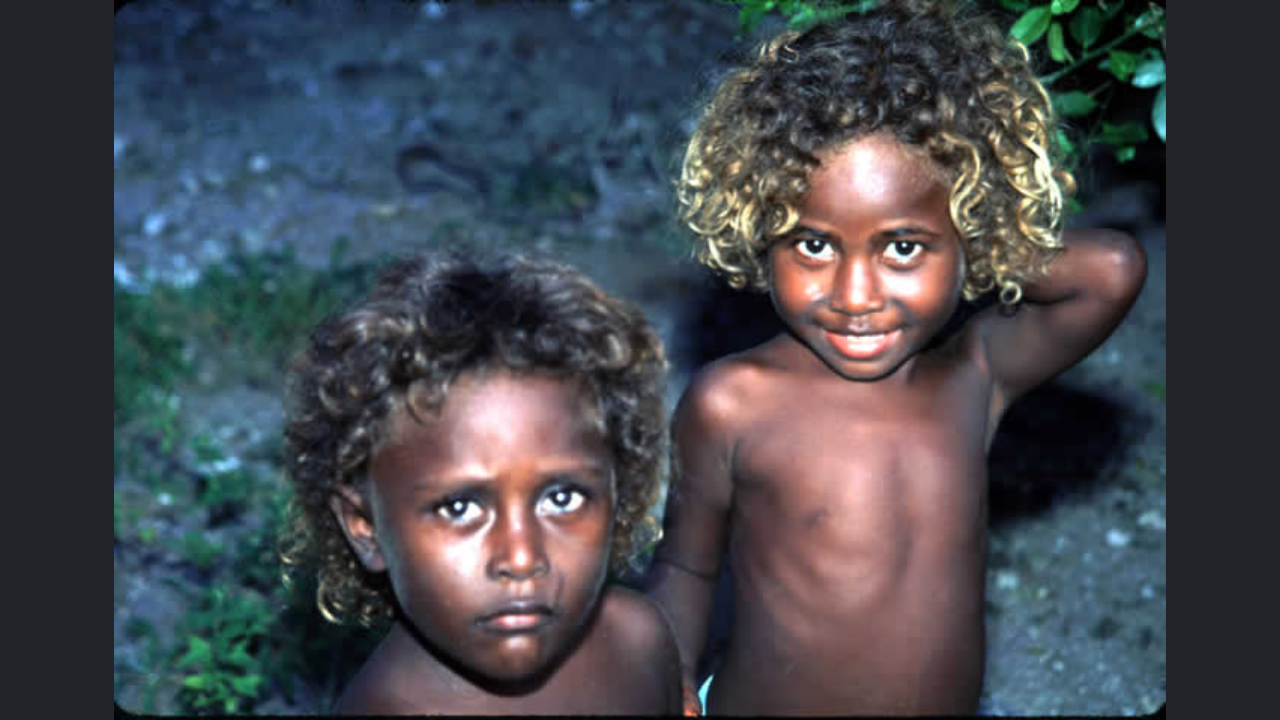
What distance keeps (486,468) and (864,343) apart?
76cm

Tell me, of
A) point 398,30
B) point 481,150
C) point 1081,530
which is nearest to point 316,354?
point 1081,530

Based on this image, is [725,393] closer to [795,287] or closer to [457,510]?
[795,287]

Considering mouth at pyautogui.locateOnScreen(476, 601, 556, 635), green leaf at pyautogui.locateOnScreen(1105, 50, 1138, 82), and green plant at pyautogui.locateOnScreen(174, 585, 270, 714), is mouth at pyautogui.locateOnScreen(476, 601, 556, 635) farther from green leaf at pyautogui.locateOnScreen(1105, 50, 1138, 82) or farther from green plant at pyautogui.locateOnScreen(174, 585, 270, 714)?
green leaf at pyautogui.locateOnScreen(1105, 50, 1138, 82)

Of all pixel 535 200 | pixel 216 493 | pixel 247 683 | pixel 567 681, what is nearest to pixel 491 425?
pixel 567 681

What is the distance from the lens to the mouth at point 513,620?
1.78 metres

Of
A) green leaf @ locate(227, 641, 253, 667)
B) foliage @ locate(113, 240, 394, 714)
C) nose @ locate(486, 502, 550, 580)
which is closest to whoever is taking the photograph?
nose @ locate(486, 502, 550, 580)

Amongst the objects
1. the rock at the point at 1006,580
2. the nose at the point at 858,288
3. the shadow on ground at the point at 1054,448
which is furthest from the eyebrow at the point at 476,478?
the shadow on ground at the point at 1054,448

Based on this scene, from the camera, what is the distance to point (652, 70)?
6238mm

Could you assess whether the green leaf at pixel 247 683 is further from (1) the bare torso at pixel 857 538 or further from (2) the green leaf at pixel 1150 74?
(2) the green leaf at pixel 1150 74

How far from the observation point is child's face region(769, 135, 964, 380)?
216 cm

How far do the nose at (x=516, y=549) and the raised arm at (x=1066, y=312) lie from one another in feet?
3.60

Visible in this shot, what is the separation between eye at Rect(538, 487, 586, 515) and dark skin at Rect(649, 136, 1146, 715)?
2.00 feet

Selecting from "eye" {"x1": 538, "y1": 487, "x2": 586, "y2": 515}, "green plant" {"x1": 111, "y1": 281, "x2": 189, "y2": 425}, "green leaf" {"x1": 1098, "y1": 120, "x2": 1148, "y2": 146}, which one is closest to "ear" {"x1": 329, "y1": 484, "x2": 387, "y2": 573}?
"eye" {"x1": 538, "y1": 487, "x2": 586, "y2": 515}

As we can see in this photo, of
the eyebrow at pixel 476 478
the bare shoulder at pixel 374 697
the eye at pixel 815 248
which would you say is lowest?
the bare shoulder at pixel 374 697
